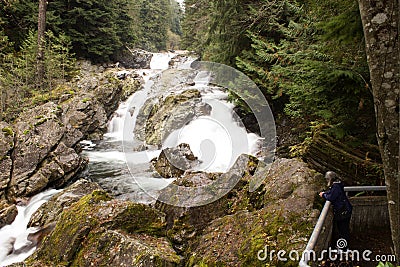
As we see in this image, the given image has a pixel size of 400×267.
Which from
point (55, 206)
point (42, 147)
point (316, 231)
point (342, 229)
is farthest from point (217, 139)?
point (316, 231)

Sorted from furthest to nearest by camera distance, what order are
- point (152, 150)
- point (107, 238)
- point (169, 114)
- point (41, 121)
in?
point (169, 114)
point (152, 150)
point (41, 121)
point (107, 238)

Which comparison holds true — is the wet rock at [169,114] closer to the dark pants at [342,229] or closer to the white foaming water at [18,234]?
the white foaming water at [18,234]

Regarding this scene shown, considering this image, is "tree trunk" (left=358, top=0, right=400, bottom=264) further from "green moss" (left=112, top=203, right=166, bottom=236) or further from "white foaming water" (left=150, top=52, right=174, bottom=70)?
"white foaming water" (left=150, top=52, right=174, bottom=70)

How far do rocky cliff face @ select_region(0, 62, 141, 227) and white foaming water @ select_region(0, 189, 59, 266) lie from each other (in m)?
0.32

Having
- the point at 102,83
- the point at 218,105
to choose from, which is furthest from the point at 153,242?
the point at 102,83

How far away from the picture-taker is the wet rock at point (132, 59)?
27.9 metres

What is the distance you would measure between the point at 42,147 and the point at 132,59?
Answer: 20.1 m

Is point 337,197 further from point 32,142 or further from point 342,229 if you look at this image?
point 32,142

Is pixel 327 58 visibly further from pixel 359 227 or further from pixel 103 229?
pixel 103 229

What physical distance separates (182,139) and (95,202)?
23.1ft

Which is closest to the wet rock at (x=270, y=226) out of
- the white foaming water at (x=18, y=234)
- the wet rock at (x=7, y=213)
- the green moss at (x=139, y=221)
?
the green moss at (x=139, y=221)

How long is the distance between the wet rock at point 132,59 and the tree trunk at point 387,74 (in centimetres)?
2715

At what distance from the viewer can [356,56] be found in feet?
14.0

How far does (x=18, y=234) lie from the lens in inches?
315
